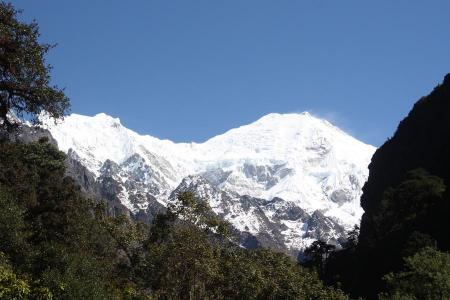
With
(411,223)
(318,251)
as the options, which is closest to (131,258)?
(411,223)

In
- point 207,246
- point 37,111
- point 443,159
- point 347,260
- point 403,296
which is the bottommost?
point 403,296

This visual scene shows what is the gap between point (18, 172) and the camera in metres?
75.4

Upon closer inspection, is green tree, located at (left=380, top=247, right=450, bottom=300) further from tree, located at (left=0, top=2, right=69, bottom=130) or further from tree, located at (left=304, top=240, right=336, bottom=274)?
tree, located at (left=304, top=240, right=336, bottom=274)

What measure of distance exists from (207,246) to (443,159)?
88.2 m

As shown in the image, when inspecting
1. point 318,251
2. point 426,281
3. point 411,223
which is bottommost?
point 426,281

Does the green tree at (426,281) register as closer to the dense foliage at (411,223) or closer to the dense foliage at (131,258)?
the dense foliage at (411,223)

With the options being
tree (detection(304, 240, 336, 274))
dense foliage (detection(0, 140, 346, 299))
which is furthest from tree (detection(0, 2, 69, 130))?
tree (detection(304, 240, 336, 274))

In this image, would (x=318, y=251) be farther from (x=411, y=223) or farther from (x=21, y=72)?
(x=21, y=72)

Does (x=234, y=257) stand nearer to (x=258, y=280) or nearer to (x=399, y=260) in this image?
(x=258, y=280)

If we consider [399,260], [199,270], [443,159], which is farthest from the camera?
[443,159]

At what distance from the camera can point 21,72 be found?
28000mm

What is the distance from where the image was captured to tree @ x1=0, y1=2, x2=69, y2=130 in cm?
2720

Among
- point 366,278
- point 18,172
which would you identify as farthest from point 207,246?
point 366,278

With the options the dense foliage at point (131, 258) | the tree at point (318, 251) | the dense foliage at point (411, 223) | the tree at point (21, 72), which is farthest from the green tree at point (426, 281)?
the tree at point (318, 251)
